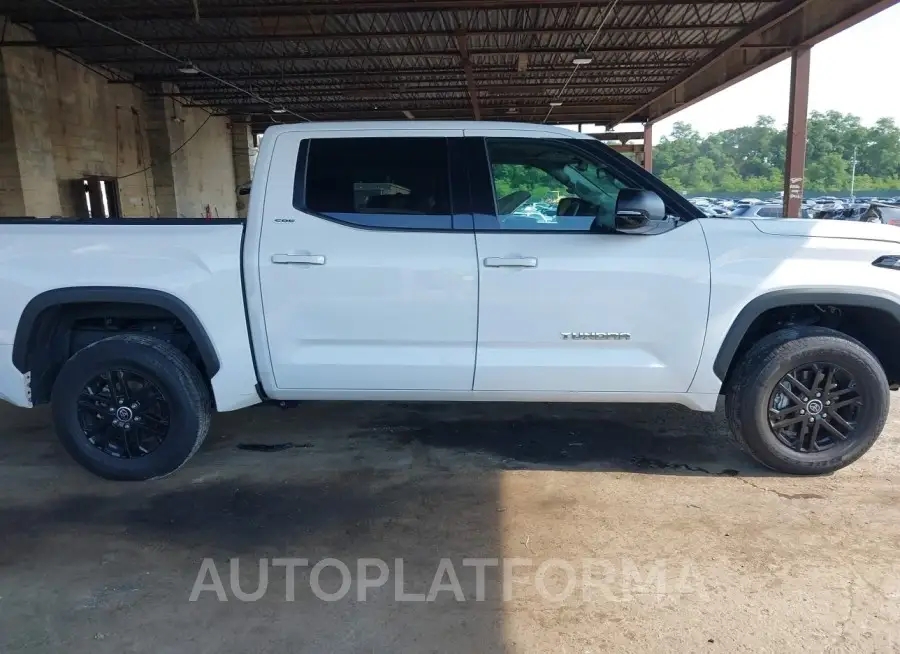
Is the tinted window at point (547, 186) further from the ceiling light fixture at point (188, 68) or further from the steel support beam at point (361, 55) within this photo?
the ceiling light fixture at point (188, 68)

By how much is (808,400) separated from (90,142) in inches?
677

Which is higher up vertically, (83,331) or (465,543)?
(83,331)

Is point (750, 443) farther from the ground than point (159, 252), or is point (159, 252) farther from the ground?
point (159, 252)

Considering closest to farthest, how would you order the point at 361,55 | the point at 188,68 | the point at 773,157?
the point at 361,55
the point at 188,68
the point at 773,157

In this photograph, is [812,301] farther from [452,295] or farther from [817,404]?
[452,295]

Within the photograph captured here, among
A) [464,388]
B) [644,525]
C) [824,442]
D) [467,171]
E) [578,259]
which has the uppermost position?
[467,171]

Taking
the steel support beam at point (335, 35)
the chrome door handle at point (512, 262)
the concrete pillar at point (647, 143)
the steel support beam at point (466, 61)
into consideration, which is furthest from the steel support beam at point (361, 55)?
the concrete pillar at point (647, 143)

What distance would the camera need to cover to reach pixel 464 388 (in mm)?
3791

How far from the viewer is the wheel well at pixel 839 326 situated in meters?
3.84

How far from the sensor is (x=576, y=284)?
11.7 ft

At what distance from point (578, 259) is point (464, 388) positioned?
3.26 feet

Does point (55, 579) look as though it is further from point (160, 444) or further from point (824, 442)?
point (824, 442)

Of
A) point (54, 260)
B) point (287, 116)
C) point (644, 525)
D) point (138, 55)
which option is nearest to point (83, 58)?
point (138, 55)

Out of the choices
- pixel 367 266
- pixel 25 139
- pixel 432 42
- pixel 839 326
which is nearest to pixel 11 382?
pixel 367 266
